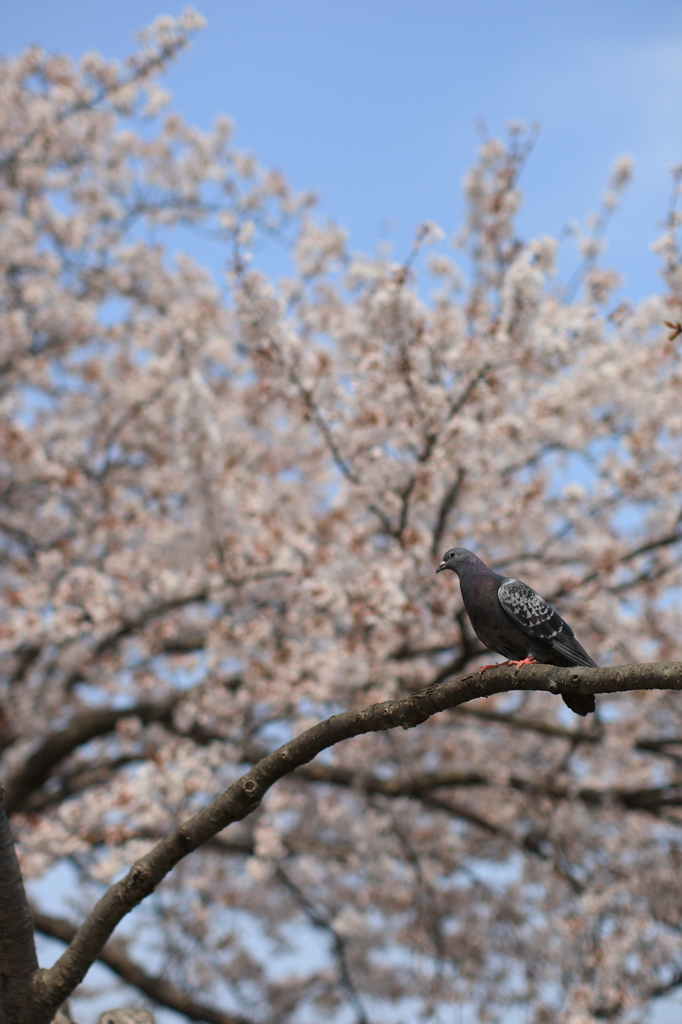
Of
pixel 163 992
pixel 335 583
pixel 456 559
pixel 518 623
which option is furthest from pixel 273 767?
pixel 163 992

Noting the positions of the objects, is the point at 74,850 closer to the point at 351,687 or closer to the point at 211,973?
the point at 351,687

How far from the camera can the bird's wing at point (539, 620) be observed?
2879 millimetres

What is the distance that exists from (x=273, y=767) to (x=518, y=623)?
1.12 meters

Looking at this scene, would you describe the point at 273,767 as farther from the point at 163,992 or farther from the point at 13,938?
the point at 163,992

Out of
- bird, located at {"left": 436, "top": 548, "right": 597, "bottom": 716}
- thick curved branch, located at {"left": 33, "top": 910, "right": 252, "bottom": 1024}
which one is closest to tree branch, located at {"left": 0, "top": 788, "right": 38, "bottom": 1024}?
bird, located at {"left": 436, "top": 548, "right": 597, "bottom": 716}

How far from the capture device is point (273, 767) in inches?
111

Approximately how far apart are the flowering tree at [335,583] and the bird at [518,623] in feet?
7.82

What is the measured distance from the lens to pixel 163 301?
36.2 ft

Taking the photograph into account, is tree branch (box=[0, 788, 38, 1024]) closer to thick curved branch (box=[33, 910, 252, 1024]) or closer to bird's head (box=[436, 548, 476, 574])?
bird's head (box=[436, 548, 476, 574])

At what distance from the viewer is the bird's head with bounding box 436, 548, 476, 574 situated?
332 centimetres

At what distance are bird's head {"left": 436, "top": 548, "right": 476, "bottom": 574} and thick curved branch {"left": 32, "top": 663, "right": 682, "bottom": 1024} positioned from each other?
75 centimetres

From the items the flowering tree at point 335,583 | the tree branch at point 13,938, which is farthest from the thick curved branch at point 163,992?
the tree branch at point 13,938

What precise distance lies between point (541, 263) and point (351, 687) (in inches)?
159

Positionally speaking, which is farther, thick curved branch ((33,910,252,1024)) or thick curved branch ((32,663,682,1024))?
thick curved branch ((33,910,252,1024))
